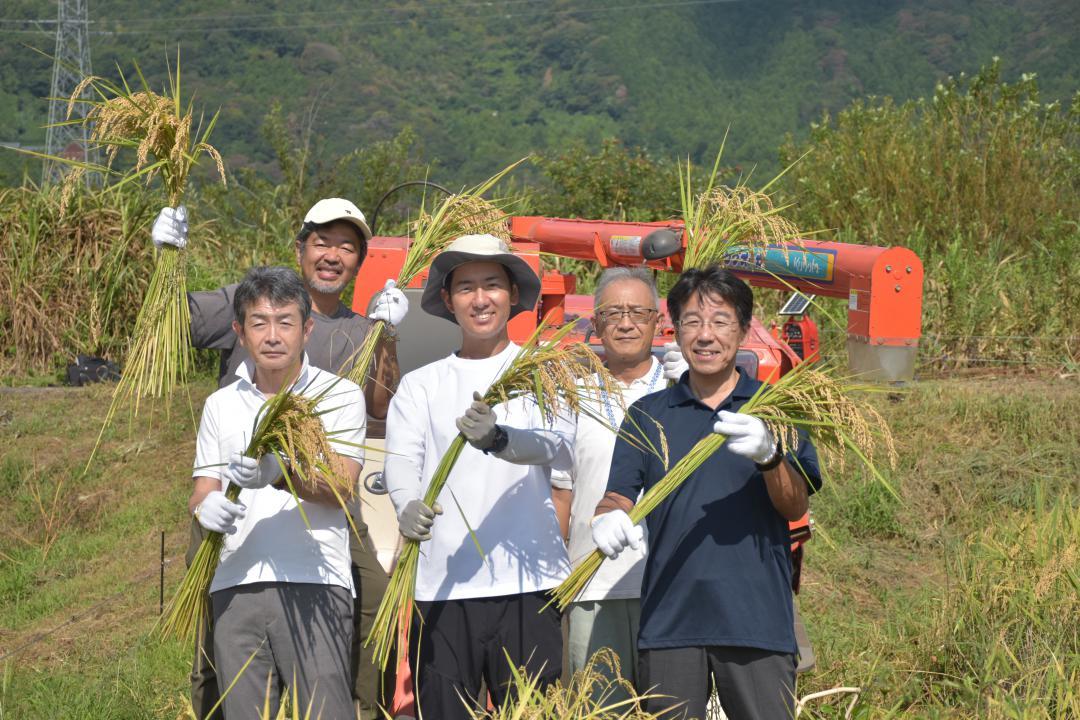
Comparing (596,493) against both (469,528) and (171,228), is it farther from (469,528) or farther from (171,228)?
(171,228)

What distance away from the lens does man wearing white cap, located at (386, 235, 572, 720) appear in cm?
340

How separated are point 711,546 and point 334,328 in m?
1.61

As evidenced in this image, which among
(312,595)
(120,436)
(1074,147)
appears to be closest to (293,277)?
(312,595)

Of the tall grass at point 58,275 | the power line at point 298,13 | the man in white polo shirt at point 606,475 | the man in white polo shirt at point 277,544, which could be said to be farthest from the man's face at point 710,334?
the power line at point 298,13

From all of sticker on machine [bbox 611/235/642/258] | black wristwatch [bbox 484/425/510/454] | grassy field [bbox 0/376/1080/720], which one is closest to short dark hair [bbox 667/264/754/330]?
black wristwatch [bbox 484/425/510/454]

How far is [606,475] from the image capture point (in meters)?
3.74

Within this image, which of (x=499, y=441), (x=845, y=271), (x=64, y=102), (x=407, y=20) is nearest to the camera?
(x=499, y=441)

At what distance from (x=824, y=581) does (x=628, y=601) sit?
3.65 meters

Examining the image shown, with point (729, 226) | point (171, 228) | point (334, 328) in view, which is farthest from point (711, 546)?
point (171, 228)

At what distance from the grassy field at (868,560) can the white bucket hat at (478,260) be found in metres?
0.93

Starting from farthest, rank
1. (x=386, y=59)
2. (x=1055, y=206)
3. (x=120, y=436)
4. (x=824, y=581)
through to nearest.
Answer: (x=386, y=59) < (x=1055, y=206) < (x=120, y=436) < (x=824, y=581)

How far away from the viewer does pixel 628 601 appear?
369 cm

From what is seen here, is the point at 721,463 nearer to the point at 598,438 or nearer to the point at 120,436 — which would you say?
the point at 598,438

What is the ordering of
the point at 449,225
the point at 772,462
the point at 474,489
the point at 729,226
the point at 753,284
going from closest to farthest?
the point at 772,462
the point at 474,489
the point at 729,226
the point at 449,225
the point at 753,284
